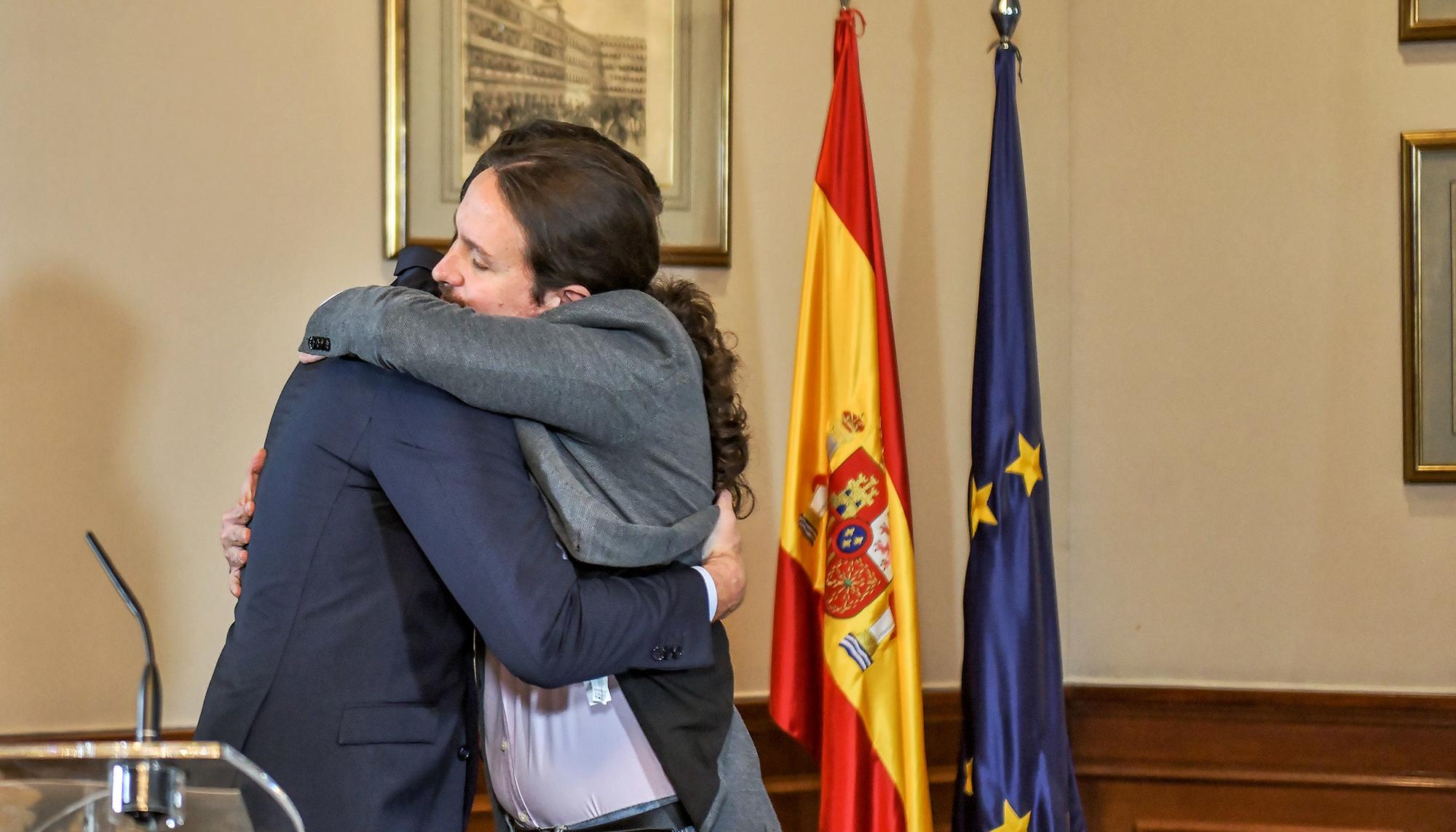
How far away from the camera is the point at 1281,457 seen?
2.77 metres

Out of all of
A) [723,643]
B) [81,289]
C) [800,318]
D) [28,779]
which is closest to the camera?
[28,779]

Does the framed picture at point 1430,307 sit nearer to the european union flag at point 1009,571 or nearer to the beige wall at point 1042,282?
the beige wall at point 1042,282

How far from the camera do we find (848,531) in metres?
2.44

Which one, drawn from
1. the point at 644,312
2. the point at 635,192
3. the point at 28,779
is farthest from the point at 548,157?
the point at 28,779

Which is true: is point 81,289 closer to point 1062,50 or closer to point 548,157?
point 548,157

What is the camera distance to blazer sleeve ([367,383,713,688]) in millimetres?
1273

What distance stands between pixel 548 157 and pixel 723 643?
26.4 inches

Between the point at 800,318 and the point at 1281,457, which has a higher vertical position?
the point at 800,318

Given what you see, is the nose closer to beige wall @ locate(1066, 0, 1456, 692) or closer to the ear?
the ear

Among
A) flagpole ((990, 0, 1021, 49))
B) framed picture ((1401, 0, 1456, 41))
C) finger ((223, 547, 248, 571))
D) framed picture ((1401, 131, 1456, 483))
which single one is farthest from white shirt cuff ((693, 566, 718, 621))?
framed picture ((1401, 0, 1456, 41))

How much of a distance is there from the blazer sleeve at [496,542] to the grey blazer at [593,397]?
4 centimetres

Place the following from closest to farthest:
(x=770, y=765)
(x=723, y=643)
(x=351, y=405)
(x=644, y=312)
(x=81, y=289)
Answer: (x=351, y=405) → (x=644, y=312) → (x=723, y=643) → (x=81, y=289) → (x=770, y=765)

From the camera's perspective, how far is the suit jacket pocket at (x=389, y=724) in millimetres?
1308

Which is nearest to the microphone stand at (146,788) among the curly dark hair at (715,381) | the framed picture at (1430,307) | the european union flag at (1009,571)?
the curly dark hair at (715,381)
